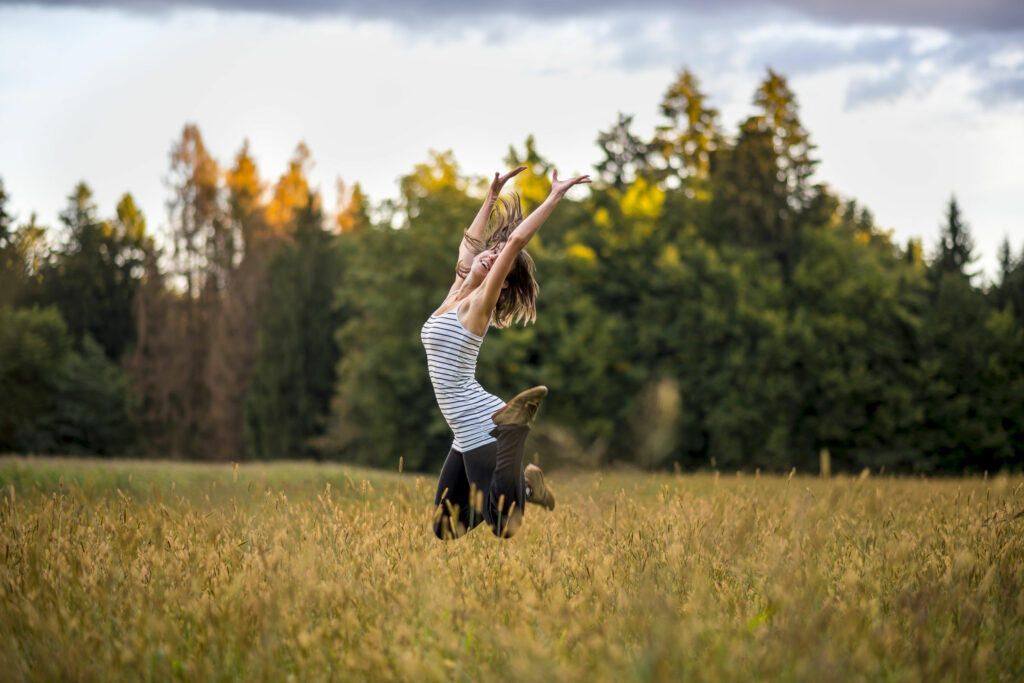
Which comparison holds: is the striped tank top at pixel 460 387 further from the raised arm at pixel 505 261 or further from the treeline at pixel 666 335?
the treeline at pixel 666 335

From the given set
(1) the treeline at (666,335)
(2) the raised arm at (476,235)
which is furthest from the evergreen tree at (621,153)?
(2) the raised arm at (476,235)

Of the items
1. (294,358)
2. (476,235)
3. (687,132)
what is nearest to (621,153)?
(687,132)

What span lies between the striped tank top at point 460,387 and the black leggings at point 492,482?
0.23ft

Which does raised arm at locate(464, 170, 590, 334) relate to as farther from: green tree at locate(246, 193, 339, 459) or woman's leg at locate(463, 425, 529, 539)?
green tree at locate(246, 193, 339, 459)

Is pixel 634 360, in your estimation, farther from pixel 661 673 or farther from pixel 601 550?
pixel 661 673

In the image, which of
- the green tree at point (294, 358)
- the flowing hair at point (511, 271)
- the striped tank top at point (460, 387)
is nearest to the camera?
the striped tank top at point (460, 387)

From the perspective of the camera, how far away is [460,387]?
4.98m

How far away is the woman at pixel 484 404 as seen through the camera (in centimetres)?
474

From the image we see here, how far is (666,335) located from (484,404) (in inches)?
1106

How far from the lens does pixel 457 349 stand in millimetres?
4965

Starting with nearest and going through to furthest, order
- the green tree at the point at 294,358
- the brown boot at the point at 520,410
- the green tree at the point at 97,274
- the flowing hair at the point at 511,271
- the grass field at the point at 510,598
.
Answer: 1. the grass field at the point at 510,598
2. the brown boot at the point at 520,410
3. the flowing hair at the point at 511,271
4. the green tree at the point at 294,358
5. the green tree at the point at 97,274

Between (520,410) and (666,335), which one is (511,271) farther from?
(666,335)

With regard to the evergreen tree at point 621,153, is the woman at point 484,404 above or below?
below

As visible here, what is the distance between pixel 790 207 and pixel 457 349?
99.8 ft
